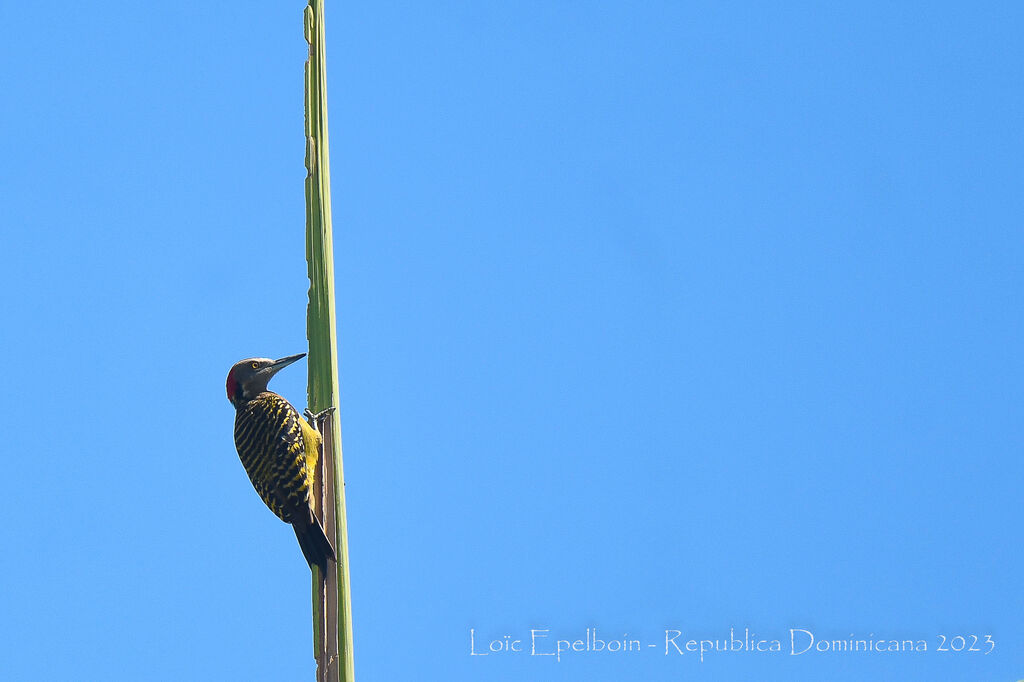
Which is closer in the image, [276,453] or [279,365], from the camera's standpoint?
[276,453]

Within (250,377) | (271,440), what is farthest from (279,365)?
(271,440)

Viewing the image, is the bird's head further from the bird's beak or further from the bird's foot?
the bird's foot

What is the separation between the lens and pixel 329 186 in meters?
2.91

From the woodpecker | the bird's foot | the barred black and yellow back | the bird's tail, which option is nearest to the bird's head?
the woodpecker

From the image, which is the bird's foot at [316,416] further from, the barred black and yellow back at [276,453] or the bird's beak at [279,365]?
the bird's beak at [279,365]

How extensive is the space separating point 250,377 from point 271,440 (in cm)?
73

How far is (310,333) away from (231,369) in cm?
321

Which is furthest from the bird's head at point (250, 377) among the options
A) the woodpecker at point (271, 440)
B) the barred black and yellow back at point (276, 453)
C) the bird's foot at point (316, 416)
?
the bird's foot at point (316, 416)

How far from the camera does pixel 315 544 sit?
9.86 ft

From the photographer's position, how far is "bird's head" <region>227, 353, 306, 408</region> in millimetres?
5762

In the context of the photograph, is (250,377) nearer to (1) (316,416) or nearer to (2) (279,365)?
(2) (279,365)

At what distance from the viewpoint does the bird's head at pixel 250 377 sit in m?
5.76

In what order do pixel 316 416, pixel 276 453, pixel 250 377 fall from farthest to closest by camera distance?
1. pixel 250 377
2. pixel 276 453
3. pixel 316 416

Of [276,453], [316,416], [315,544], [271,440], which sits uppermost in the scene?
[271,440]
